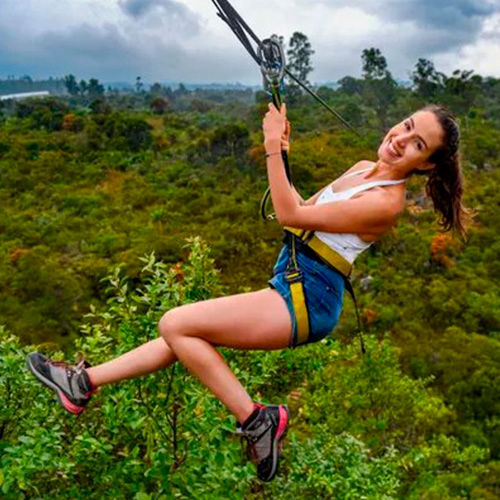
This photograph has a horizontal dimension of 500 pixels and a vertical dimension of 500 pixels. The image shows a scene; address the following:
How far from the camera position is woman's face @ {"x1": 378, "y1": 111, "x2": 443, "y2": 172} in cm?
227

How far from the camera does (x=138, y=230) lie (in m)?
28.3

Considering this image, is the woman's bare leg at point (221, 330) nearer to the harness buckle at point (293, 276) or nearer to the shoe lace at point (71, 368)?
the harness buckle at point (293, 276)

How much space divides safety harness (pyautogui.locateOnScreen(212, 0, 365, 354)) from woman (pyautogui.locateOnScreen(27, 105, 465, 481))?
0.08 feet

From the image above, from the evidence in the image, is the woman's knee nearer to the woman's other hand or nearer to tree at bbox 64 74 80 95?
the woman's other hand

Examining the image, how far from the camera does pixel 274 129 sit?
82.7 inches

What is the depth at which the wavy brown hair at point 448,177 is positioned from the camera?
2.30 m

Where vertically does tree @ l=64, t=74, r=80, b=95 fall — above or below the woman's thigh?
above

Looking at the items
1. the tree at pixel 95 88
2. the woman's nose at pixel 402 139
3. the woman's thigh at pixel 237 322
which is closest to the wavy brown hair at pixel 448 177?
the woman's nose at pixel 402 139

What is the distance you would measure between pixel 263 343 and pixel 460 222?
3.56 ft

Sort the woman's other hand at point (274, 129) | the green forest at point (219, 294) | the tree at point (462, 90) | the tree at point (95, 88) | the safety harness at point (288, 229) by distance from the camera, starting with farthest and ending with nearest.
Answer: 1. the tree at point (95, 88)
2. the tree at point (462, 90)
3. the green forest at point (219, 294)
4. the woman's other hand at point (274, 129)
5. the safety harness at point (288, 229)

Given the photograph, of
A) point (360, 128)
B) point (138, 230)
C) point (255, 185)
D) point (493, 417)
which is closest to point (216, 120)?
point (360, 128)

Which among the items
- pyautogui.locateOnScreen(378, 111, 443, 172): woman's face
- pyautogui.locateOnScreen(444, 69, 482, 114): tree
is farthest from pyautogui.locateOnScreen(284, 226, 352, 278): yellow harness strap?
pyautogui.locateOnScreen(444, 69, 482, 114): tree

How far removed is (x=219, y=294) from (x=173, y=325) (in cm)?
164

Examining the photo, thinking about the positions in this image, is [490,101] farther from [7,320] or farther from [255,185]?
[7,320]
